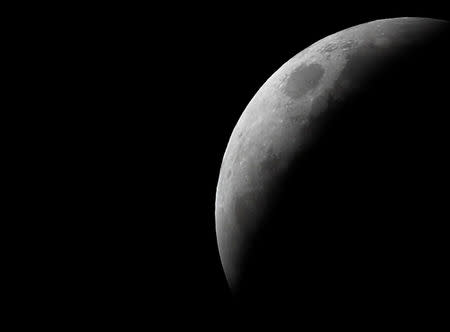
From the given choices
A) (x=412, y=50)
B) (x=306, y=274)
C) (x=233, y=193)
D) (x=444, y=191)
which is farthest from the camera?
(x=233, y=193)

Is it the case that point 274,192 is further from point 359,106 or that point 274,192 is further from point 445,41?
point 445,41

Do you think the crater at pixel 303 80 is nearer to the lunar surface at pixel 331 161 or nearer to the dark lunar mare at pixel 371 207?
the lunar surface at pixel 331 161

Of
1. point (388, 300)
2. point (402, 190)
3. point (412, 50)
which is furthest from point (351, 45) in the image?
point (388, 300)

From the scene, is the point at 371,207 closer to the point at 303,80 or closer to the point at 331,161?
the point at 331,161

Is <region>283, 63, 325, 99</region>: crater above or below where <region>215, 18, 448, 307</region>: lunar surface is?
above

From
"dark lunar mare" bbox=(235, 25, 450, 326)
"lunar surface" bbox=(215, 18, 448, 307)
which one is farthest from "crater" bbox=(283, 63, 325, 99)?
"dark lunar mare" bbox=(235, 25, 450, 326)

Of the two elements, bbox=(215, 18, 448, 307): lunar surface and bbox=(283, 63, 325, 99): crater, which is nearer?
bbox=(215, 18, 448, 307): lunar surface

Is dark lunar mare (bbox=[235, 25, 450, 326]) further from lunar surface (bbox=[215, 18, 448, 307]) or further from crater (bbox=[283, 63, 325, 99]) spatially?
crater (bbox=[283, 63, 325, 99])
